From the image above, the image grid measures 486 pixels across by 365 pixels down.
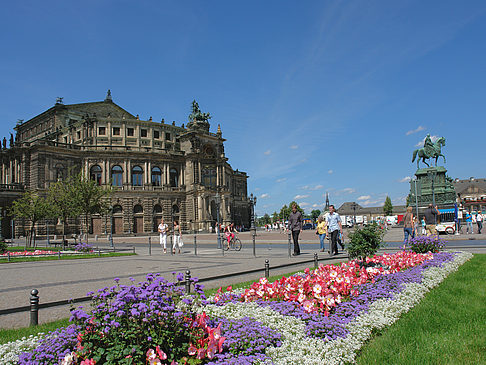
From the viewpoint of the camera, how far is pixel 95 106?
74.6 m

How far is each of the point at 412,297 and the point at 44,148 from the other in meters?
60.3

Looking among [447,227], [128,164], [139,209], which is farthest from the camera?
[139,209]

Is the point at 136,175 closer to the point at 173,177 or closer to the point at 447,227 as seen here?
the point at 173,177

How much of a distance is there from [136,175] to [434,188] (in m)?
46.3

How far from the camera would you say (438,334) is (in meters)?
5.46

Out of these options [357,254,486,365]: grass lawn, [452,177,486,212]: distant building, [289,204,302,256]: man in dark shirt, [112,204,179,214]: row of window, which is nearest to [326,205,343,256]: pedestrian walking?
[289,204,302,256]: man in dark shirt

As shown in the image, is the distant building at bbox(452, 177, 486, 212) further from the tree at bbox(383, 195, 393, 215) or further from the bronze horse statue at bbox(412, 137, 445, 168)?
the bronze horse statue at bbox(412, 137, 445, 168)

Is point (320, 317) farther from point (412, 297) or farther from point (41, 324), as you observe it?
point (41, 324)

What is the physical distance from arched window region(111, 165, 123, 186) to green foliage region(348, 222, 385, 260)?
194ft

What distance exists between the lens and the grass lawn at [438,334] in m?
4.65

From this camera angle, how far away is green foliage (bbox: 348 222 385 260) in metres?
10.1

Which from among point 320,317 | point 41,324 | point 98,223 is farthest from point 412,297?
point 98,223

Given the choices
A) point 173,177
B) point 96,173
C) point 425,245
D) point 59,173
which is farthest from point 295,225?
point 173,177

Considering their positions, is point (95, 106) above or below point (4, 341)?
above
